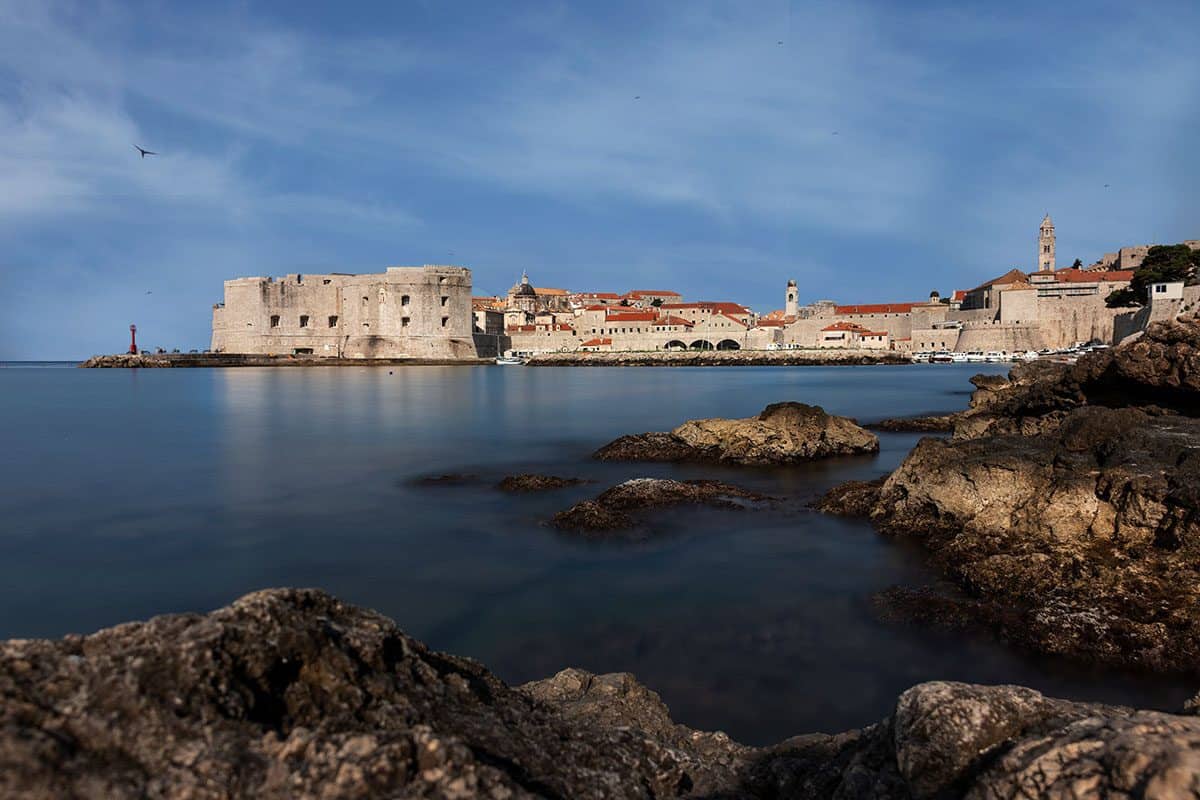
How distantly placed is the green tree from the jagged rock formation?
3995 centimetres

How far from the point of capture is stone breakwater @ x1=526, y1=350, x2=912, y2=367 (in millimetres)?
66875

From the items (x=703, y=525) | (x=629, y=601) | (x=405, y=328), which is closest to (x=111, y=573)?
(x=629, y=601)

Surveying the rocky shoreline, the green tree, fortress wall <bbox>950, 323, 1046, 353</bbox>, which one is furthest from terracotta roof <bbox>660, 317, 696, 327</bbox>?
the rocky shoreline

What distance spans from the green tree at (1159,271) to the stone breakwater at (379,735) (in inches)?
1801

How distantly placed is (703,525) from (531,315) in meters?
77.5

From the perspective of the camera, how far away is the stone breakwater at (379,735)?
137cm

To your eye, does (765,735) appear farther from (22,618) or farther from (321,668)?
(22,618)

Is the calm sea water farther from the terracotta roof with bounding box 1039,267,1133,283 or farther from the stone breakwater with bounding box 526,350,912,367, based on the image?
the terracotta roof with bounding box 1039,267,1133,283

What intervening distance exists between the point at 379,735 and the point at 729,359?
67.7 metres

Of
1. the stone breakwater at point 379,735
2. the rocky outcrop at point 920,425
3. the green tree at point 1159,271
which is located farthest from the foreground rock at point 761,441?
the green tree at point 1159,271

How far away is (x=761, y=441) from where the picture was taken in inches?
458

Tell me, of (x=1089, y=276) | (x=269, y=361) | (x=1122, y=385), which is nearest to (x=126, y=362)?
(x=269, y=361)

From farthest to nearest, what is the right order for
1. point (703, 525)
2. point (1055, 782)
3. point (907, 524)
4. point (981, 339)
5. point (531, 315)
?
point (531, 315)
point (981, 339)
point (703, 525)
point (907, 524)
point (1055, 782)

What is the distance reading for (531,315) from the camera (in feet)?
275
